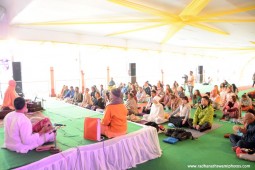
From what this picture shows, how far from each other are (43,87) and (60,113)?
5926 mm

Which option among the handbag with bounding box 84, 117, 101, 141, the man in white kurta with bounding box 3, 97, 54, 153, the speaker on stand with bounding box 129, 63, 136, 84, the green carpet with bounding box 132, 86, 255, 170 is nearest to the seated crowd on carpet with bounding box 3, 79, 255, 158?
the handbag with bounding box 84, 117, 101, 141

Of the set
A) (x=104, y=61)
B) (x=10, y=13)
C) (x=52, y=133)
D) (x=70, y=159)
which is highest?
(x=10, y=13)

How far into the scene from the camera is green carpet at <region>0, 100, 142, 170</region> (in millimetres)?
2562

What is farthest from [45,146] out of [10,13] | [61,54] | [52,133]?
[61,54]

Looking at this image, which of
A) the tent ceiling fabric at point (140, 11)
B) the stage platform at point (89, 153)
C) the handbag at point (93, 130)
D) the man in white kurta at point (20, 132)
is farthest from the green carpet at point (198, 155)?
the tent ceiling fabric at point (140, 11)

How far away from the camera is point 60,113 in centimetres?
512

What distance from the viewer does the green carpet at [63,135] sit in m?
2.56

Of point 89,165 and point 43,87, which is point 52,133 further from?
point 43,87

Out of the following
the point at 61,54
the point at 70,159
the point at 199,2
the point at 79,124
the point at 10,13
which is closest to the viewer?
the point at 70,159

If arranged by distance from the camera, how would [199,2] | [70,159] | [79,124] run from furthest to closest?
[79,124]
[199,2]
[70,159]

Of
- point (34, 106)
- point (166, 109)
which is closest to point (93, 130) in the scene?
point (34, 106)

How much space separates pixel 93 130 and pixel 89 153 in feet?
1.20

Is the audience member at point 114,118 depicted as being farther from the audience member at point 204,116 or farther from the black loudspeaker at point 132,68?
the black loudspeaker at point 132,68

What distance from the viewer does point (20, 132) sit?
2.66 m
